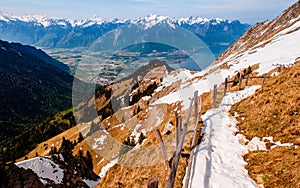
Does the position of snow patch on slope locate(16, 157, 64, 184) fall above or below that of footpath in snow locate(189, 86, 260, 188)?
below

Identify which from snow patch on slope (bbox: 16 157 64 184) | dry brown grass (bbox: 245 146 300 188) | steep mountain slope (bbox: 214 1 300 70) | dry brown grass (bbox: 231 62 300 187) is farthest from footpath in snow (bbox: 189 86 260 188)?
snow patch on slope (bbox: 16 157 64 184)

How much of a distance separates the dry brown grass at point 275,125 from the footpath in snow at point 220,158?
0.69 meters

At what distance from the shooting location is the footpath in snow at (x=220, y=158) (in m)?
12.2

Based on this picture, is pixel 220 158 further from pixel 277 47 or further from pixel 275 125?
pixel 277 47

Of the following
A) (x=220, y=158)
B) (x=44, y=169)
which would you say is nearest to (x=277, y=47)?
(x=220, y=158)

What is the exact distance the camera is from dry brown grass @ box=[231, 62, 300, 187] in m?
12.1

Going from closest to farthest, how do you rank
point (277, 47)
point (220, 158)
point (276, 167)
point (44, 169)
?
point (276, 167) → point (220, 158) → point (44, 169) → point (277, 47)

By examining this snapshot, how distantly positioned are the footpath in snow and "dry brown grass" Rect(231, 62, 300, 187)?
0.69 metres

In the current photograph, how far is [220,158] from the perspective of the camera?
14.7 metres

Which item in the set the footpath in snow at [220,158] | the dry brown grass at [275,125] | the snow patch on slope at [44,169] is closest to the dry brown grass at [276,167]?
the dry brown grass at [275,125]

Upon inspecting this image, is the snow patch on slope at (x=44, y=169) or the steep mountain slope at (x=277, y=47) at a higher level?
the steep mountain slope at (x=277, y=47)

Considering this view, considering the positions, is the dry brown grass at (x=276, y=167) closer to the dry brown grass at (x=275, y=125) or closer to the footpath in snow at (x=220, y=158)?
the dry brown grass at (x=275, y=125)

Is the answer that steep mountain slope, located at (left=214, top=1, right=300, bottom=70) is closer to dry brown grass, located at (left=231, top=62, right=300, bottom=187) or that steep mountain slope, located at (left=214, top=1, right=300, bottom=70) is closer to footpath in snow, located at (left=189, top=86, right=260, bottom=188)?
dry brown grass, located at (left=231, top=62, right=300, bottom=187)

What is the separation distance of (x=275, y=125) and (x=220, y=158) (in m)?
5.83
